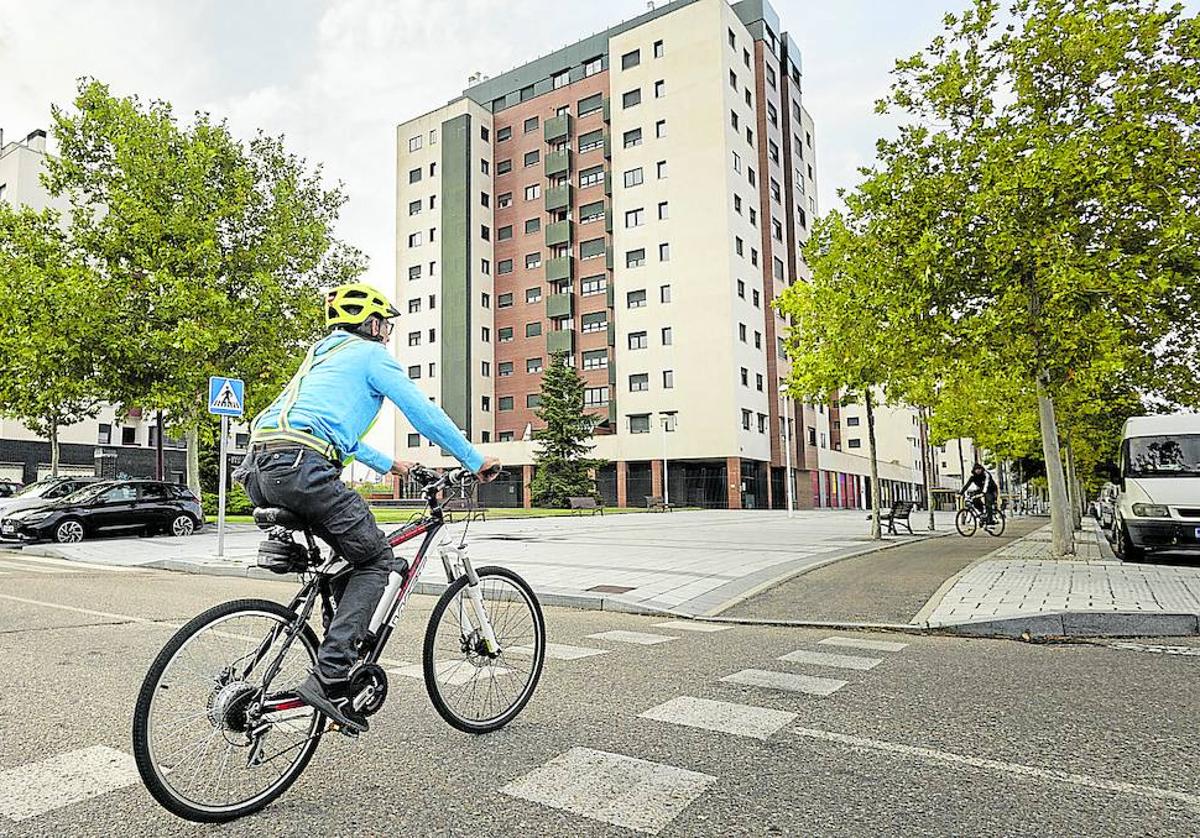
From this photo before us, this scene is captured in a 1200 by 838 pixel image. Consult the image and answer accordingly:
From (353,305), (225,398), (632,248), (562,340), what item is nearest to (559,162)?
(632,248)

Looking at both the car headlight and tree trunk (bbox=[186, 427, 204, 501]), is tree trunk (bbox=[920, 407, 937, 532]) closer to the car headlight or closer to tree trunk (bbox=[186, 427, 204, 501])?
the car headlight

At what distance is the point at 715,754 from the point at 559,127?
65286 millimetres

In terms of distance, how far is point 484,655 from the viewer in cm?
417

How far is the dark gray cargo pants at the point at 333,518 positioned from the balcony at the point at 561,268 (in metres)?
60.0

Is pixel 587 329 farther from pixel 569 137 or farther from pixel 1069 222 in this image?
pixel 1069 222

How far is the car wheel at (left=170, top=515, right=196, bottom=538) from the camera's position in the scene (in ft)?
69.8

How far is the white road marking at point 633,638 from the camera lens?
6855 mm

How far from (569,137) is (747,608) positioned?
199ft

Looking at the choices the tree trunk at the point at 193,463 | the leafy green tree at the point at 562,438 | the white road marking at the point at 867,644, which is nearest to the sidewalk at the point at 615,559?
the white road marking at the point at 867,644

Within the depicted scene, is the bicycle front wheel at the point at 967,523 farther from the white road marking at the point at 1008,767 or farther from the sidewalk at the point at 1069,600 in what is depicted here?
the white road marking at the point at 1008,767

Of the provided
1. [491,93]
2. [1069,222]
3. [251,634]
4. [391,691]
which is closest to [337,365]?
[251,634]

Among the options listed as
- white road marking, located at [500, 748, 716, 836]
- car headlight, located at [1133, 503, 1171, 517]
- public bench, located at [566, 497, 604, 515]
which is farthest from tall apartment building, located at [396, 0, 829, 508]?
white road marking, located at [500, 748, 716, 836]

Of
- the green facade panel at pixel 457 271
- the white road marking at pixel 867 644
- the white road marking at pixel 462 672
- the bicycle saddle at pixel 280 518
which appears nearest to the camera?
the bicycle saddle at pixel 280 518

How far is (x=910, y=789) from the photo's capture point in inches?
130
